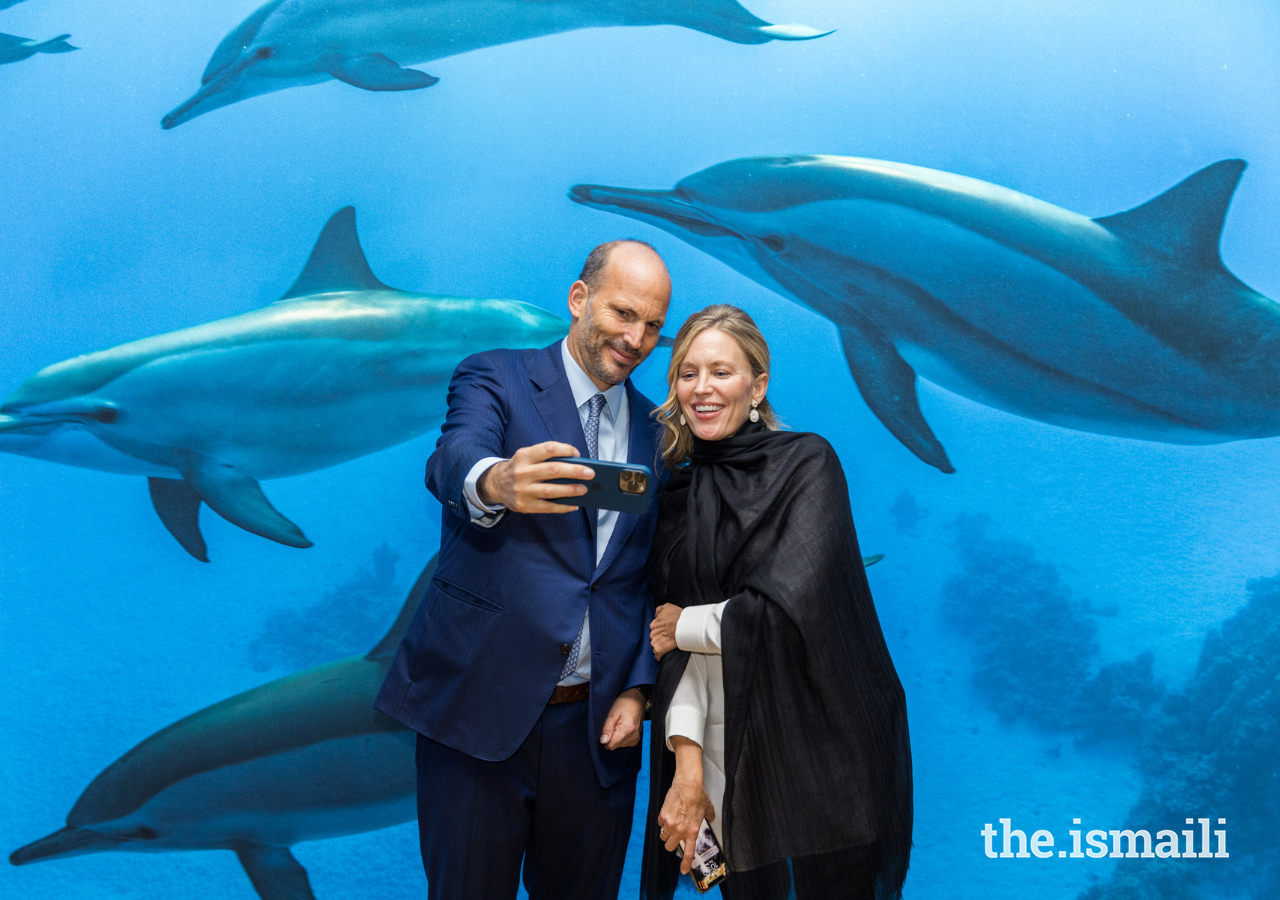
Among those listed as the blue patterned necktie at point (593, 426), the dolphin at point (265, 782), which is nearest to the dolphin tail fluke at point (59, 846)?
the dolphin at point (265, 782)

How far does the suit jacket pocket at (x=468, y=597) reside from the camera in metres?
1.80

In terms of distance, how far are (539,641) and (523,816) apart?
0.43 metres

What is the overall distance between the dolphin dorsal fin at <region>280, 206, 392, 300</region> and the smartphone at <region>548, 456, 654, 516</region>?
6.17 ft

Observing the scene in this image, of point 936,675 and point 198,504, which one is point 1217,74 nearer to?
point 936,675

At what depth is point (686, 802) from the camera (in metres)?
1.74

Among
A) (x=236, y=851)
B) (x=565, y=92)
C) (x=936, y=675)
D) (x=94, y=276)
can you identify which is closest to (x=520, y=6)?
(x=565, y=92)

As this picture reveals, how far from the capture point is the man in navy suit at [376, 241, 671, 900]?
1797 mm

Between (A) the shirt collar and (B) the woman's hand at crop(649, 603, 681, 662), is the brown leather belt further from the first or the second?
(A) the shirt collar

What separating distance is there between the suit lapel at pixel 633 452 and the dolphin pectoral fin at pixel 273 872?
198 centimetres

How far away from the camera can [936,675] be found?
3.02 metres

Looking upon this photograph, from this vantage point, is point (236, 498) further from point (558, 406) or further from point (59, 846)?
point (558, 406)

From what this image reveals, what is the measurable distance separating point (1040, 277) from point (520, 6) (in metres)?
2.18

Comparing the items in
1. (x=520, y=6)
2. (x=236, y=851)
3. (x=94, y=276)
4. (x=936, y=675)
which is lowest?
(x=236, y=851)

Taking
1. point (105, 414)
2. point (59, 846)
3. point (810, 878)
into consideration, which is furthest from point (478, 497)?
point (59, 846)
